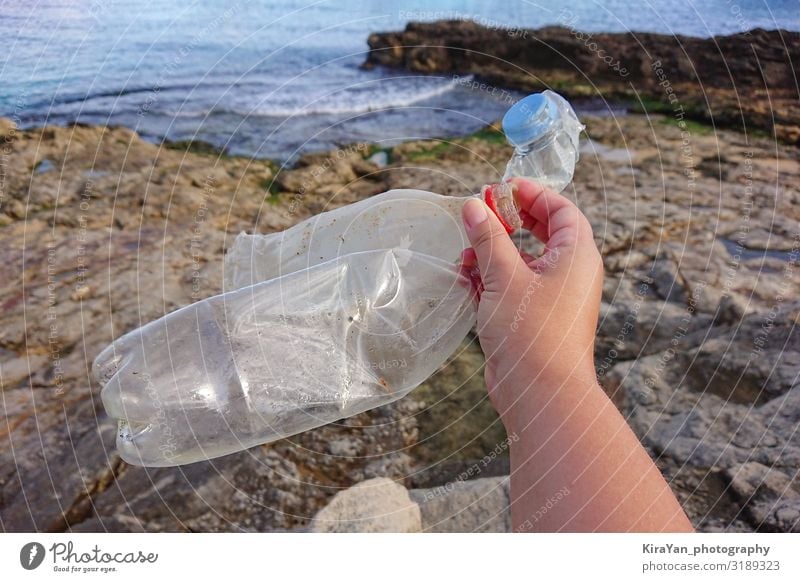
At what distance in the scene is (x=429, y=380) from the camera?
73.2 inches

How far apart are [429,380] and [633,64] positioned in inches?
123

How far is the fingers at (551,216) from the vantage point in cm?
111

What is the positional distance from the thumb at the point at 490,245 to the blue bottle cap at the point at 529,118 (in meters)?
0.14

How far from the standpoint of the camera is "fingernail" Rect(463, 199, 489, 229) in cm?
106

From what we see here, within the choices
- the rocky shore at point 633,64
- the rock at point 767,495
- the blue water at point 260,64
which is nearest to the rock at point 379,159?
the blue water at point 260,64

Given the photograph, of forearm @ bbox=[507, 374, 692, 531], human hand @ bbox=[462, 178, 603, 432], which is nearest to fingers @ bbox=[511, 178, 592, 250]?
human hand @ bbox=[462, 178, 603, 432]

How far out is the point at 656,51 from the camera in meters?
4.00

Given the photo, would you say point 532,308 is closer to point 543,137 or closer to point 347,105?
point 543,137

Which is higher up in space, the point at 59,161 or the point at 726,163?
the point at 59,161

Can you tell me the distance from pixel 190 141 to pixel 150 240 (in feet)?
3.86

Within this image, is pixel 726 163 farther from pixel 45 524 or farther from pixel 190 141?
pixel 45 524

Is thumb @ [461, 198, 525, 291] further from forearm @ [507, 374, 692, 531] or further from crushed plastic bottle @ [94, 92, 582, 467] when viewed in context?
forearm @ [507, 374, 692, 531]

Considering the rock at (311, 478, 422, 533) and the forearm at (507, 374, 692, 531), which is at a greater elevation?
the forearm at (507, 374, 692, 531)
